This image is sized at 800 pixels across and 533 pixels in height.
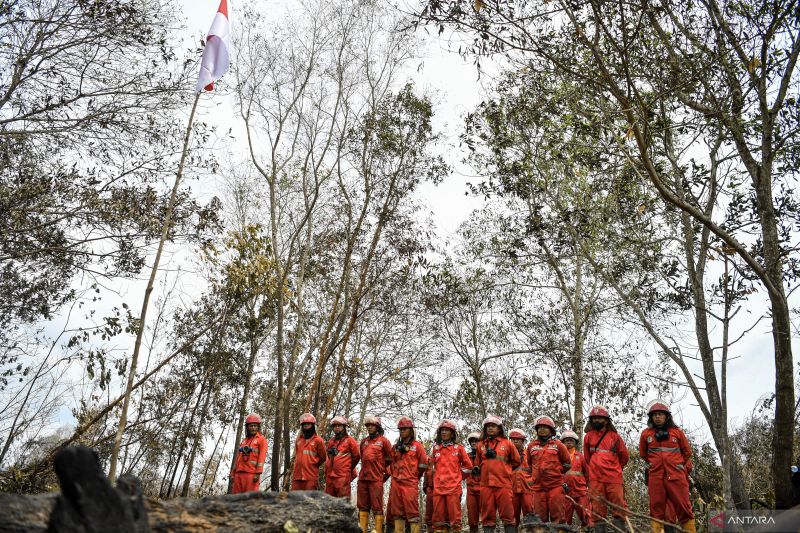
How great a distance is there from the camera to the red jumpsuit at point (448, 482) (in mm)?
8438

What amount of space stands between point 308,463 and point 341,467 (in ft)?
1.94

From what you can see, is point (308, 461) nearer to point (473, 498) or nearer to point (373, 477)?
point (373, 477)

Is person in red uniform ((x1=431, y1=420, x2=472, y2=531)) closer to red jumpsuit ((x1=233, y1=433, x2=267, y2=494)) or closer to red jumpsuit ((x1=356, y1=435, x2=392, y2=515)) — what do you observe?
red jumpsuit ((x1=356, y1=435, x2=392, y2=515))

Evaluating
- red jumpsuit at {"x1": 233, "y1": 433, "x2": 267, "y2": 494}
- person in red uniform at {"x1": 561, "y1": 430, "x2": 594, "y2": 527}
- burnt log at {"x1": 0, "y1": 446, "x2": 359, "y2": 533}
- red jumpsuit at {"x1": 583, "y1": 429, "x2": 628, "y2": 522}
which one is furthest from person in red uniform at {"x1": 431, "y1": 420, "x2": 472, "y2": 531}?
burnt log at {"x1": 0, "y1": 446, "x2": 359, "y2": 533}

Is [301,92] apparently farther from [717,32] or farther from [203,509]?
[203,509]

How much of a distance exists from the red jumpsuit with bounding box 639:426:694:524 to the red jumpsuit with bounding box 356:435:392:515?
4.04 meters

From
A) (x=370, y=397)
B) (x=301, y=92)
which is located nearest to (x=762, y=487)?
(x=370, y=397)

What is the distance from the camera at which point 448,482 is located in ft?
28.2

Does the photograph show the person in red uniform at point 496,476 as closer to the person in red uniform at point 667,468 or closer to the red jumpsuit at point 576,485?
the red jumpsuit at point 576,485

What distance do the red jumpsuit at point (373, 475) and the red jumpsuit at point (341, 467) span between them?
0.61 feet

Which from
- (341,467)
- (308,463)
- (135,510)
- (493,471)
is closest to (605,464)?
(493,471)

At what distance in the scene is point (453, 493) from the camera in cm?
852

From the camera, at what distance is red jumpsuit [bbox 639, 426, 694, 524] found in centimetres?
720

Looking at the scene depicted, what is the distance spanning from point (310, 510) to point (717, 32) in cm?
743
